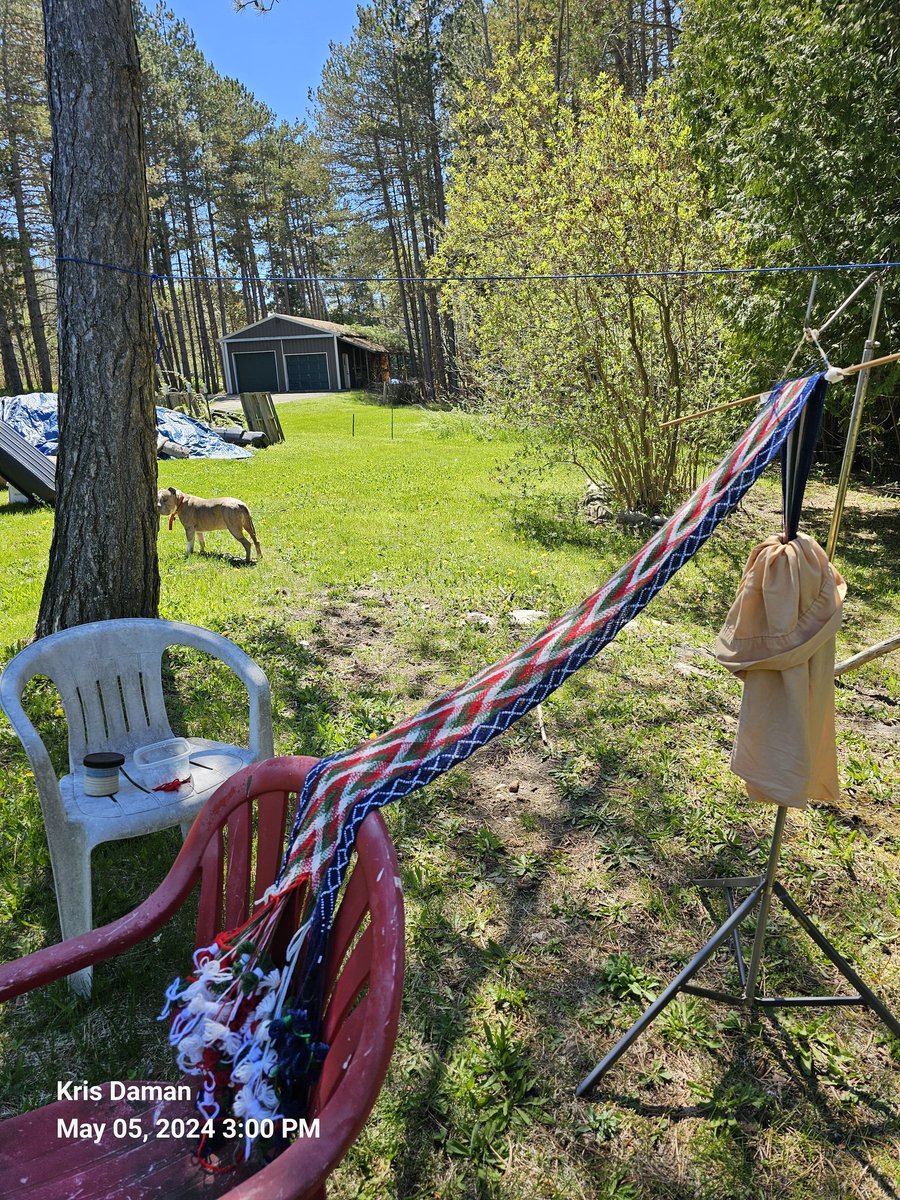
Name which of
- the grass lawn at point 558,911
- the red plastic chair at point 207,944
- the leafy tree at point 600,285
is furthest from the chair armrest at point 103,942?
the leafy tree at point 600,285

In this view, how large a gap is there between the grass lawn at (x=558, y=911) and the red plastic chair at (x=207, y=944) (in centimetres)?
64

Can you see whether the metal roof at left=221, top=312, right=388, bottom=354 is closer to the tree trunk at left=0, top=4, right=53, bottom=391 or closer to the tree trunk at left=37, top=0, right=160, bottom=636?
the tree trunk at left=0, top=4, right=53, bottom=391

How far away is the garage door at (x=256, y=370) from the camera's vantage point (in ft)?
112

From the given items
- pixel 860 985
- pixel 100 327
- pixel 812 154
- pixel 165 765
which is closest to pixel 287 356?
pixel 812 154

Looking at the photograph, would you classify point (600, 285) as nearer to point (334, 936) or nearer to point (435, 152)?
point (334, 936)

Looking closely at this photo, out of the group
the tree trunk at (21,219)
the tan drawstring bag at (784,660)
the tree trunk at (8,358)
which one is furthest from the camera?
the tree trunk at (8,358)

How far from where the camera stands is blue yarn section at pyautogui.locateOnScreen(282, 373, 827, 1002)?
1498 millimetres

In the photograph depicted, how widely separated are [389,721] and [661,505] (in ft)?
18.6

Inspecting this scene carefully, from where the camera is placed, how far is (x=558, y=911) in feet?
9.11

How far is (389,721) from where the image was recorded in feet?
13.1

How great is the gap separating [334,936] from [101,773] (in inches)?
51.3

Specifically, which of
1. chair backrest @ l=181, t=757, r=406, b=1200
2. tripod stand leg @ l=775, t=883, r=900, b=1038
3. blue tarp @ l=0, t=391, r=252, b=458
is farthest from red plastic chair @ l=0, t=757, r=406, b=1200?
blue tarp @ l=0, t=391, r=252, b=458

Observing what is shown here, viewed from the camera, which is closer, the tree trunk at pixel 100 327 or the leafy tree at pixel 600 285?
the tree trunk at pixel 100 327

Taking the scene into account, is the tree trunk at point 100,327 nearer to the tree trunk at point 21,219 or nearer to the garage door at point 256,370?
the tree trunk at point 21,219
